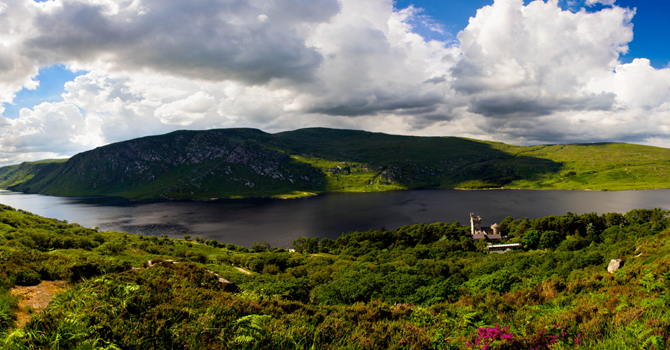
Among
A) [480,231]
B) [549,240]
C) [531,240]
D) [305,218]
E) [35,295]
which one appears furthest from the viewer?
[305,218]

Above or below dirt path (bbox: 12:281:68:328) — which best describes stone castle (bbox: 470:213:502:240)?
below

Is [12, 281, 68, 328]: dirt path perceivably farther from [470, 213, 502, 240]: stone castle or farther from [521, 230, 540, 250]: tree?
[470, 213, 502, 240]: stone castle

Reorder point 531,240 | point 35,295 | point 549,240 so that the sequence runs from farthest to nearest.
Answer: point 531,240 < point 549,240 < point 35,295

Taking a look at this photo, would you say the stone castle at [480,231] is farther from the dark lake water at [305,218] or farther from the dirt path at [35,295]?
the dirt path at [35,295]

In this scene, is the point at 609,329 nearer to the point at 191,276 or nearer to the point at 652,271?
the point at 652,271

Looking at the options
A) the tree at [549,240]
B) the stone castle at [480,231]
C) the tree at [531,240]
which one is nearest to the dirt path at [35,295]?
the tree at [549,240]

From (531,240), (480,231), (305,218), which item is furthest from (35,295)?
(305,218)

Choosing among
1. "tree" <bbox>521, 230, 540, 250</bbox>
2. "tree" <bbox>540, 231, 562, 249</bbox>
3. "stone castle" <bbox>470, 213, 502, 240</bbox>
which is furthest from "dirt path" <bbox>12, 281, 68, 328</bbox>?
"stone castle" <bbox>470, 213, 502, 240</bbox>

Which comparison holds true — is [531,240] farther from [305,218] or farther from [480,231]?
[305,218]

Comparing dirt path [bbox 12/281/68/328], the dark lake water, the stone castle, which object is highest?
dirt path [bbox 12/281/68/328]
